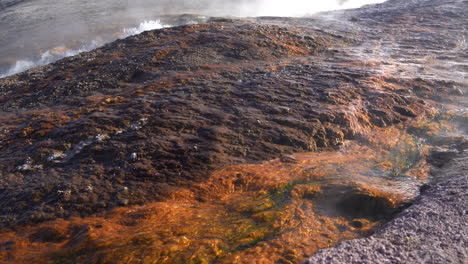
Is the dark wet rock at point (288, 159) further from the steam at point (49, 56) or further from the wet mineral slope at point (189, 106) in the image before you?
the steam at point (49, 56)

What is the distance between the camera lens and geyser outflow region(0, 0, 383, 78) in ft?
47.1

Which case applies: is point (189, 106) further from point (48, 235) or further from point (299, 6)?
point (299, 6)

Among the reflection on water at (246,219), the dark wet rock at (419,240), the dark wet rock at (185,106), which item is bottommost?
the reflection on water at (246,219)

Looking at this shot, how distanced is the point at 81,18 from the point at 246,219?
753 inches

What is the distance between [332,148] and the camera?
4.17m

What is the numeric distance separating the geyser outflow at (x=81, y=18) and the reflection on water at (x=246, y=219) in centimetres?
1279

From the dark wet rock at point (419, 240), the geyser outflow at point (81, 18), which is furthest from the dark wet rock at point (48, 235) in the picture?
the geyser outflow at point (81, 18)

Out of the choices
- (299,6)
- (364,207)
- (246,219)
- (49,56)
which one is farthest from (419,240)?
(299,6)

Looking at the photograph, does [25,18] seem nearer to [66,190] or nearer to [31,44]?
[31,44]

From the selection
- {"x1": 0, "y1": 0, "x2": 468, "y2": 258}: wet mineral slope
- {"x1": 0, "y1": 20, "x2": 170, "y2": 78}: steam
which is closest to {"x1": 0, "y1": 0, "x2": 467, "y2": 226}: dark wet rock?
{"x1": 0, "y1": 0, "x2": 468, "y2": 258}: wet mineral slope

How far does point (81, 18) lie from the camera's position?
730 inches

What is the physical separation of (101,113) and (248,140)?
2082 mm

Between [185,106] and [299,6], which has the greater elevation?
[299,6]

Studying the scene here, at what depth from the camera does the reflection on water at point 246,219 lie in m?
2.59
